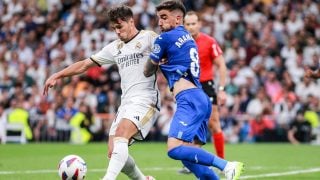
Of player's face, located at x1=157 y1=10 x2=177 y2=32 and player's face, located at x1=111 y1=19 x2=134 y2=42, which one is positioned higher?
player's face, located at x1=157 y1=10 x2=177 y2=32

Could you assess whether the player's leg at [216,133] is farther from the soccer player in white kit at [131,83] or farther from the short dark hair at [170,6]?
the short dark hair at [170,6]

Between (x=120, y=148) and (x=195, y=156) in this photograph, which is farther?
(x=120, y=148)

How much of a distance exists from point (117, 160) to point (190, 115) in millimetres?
1086

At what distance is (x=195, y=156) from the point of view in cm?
966

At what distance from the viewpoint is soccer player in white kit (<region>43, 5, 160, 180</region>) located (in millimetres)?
10461

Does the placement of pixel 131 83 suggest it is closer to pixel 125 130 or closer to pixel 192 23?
pixel 125 130

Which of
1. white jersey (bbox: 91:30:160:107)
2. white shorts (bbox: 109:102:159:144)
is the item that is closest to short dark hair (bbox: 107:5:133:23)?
white jersey (bbox: 91:30:160:107)

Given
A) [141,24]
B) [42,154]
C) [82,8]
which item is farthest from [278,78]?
[42,154]

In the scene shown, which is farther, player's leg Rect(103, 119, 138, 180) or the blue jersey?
player's leg Rect(103, 119, 138, 180)

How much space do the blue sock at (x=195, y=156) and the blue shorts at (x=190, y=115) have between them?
14cm

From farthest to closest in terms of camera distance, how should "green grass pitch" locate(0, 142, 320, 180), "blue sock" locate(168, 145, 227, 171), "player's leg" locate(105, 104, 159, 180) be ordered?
1. "green grass pitch" locate(0, 142, 320, 180)
2. "player's leg" locate(105, 104, 159, 180)
3. "blue sock" locate(168, 145, 227, 171)

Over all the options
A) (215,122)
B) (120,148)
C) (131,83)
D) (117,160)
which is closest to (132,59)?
(131,83)

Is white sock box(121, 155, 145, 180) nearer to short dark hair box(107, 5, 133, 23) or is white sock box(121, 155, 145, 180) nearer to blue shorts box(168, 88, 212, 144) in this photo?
blue shorts box(168, 88, 212, 144)

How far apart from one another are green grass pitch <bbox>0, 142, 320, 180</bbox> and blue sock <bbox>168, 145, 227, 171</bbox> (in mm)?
3269
